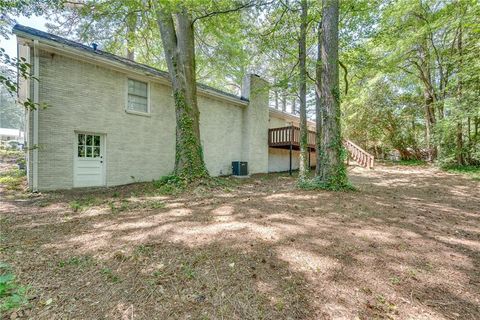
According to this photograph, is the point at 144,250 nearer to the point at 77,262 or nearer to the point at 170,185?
the point at 77,262

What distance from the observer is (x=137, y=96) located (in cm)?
891

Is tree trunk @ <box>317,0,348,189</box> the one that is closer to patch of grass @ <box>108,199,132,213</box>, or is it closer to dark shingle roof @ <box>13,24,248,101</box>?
patch of grass @ <box>108,199,132,213</box>

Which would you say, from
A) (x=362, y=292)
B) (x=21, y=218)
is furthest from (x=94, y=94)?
(x=362, y=292)

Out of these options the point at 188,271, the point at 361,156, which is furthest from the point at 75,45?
the point at 361,156

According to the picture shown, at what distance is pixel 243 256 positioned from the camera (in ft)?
Result: 8.69

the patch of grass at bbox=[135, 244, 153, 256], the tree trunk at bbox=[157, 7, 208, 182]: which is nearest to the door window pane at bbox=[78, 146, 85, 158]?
the tree trunk at bbox=[157, 7, 208, 182]

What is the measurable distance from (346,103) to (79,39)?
642 inches

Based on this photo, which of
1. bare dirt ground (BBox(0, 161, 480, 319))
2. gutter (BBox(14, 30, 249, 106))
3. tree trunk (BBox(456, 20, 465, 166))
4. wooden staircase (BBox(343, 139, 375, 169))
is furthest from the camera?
wooden staircase (BBox(343, 139, 375, 169))

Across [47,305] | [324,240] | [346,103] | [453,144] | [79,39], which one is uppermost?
[79,39]

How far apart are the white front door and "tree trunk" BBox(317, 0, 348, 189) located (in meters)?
7.27

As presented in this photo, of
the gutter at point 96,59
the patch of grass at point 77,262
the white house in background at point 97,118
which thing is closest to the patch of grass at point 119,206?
the patch of grass at point 77,262

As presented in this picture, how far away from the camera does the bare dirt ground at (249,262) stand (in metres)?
1.92

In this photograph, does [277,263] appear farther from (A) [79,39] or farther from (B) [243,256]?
(A) [79,39]

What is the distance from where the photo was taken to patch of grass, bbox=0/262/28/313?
6.34 ft
